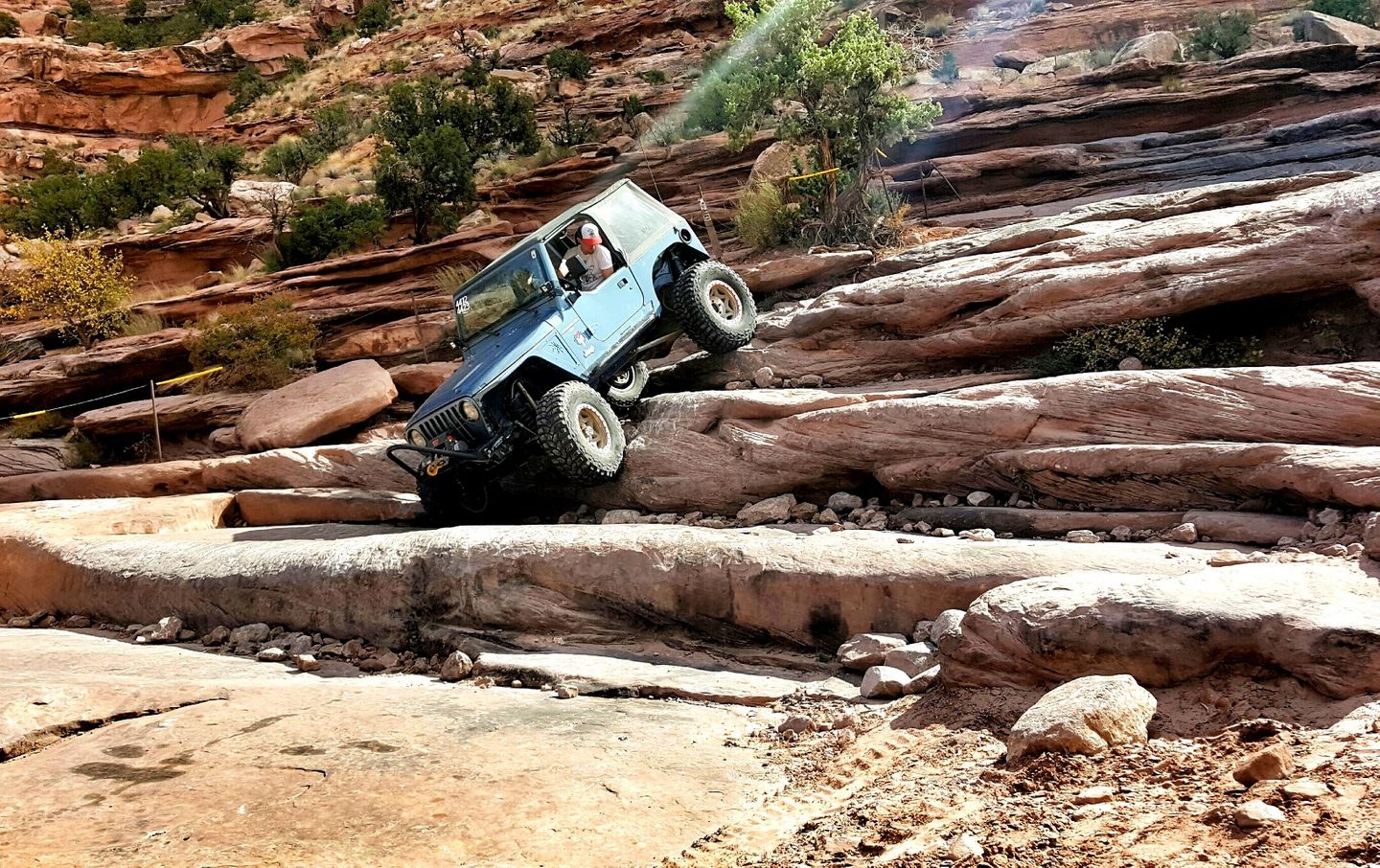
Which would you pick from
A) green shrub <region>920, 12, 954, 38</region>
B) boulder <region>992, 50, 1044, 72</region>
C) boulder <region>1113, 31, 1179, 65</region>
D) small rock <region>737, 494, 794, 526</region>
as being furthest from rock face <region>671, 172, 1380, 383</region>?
green shrub <region>920, 12, 954, 38</region>

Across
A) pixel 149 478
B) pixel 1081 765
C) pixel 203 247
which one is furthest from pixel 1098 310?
pixel 203 247

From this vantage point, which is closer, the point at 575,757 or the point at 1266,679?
the point at 1266,679

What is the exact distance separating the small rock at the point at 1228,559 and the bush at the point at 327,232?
23080 mm

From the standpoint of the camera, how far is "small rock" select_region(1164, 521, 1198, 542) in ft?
23.5

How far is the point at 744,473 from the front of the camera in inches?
401

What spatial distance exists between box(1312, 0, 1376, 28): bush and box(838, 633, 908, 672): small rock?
3072 cm

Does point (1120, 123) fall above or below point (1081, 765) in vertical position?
above

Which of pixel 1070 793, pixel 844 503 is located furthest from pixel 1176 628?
pixel 844 503

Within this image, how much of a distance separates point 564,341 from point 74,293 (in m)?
17.2

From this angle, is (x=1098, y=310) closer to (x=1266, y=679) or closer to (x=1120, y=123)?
(x=1266, y=679)

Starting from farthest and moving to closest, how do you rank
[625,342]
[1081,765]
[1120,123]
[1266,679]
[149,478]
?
[1120,123] → [149,478] → [625,342] → [1266,679] → [1081,765]

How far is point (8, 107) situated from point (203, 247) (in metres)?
25.0

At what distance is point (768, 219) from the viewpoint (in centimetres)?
1705

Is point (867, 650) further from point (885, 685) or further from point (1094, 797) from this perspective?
point (1094, 797)
